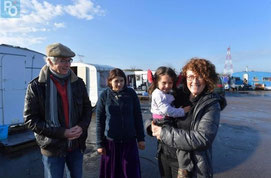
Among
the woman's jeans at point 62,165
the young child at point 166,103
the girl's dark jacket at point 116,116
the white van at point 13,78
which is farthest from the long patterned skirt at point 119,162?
the white van at point 13,78

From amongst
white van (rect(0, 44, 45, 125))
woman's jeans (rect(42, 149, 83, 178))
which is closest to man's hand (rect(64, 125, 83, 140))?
woman's jeans (rect(42, 149, 83, 178))

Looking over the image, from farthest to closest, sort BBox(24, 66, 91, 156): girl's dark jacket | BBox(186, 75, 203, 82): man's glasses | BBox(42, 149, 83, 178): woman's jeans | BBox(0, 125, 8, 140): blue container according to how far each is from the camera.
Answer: BBox(0, 125, 8, 140): blue container, BBox(42, 149, 83, 178): woman's jeans, BBox(24, 66, 91, 156): girl's dark jacket, BBox(186, 75, 203, 82): man's glasses

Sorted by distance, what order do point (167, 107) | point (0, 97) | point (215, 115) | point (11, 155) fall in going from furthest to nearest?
point (0, 97) < point (11, 155) < point (167, 107) < point (215, 115)

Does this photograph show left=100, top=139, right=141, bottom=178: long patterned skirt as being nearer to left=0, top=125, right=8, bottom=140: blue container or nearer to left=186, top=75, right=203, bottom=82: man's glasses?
left=186, top=75, right=203, bottom=82: man's glasses

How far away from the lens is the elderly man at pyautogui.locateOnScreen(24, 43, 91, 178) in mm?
1976

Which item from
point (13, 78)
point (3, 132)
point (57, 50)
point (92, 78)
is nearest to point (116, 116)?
point (57, 50)

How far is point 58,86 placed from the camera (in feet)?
6.93

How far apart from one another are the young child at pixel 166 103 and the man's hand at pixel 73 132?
894 mm

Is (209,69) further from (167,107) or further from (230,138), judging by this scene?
(230,138)

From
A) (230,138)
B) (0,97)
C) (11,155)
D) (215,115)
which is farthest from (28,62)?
(230,138)

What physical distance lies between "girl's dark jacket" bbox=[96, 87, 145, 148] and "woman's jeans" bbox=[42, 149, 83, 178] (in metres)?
0.42

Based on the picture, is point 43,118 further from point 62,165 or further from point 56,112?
point 62,165

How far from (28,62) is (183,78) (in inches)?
240

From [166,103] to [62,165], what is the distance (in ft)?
4.74
